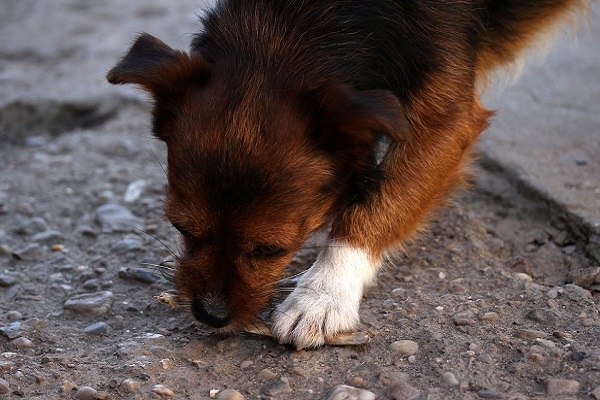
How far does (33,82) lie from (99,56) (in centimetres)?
81

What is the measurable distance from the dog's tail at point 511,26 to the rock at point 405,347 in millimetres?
1721

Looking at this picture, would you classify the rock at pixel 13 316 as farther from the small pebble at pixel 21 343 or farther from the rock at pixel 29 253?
the rock at pixel 29 253

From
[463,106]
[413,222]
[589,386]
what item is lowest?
[589,386]

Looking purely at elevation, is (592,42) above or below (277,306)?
above

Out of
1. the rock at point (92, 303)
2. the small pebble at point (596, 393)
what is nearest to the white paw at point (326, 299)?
the rock at point (92, 303)

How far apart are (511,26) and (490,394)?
2.35 metres

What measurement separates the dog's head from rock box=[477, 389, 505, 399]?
0.94 metres

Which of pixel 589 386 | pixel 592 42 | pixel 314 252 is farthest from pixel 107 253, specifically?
pixel 592 42

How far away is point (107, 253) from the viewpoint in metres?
4.64

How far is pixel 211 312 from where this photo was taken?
345cm

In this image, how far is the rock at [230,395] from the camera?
3238mm

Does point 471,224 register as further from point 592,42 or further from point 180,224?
point 592,42

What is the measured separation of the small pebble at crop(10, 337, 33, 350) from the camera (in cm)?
366

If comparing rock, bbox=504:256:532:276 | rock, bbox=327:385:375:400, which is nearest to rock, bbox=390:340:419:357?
rock, bbox=327:385:375:400
